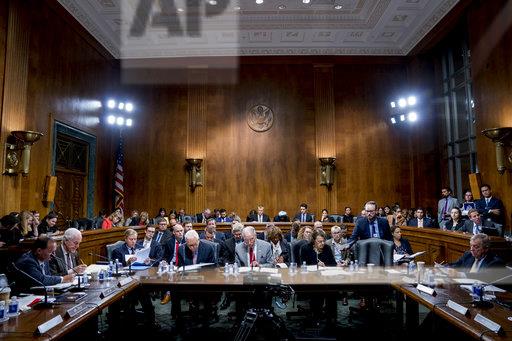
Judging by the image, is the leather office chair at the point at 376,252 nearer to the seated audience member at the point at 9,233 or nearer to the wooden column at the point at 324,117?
the seated audience member at the point at 9,233

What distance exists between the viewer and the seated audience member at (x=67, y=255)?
4.50 meters

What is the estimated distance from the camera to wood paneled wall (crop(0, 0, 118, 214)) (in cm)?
743

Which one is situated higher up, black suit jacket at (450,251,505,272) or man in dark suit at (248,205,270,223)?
man in dark suit at (248,205,270,223)

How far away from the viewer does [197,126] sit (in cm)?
1245

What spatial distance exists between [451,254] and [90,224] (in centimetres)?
712

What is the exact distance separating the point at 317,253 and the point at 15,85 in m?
6.52

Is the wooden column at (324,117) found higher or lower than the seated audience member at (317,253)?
higher

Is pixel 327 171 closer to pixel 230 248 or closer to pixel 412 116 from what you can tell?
pixel 412 116

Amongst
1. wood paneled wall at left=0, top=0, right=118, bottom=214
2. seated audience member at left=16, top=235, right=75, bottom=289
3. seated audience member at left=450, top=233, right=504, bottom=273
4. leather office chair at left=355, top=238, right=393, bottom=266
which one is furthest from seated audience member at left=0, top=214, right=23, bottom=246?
seated audience member at left=450, top=233, right=504, bottom=273

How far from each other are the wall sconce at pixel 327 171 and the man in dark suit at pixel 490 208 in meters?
4.72

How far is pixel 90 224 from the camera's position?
8.51m

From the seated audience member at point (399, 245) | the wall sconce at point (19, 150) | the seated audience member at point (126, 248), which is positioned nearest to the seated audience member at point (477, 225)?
the seated audience member at point (399, 245)

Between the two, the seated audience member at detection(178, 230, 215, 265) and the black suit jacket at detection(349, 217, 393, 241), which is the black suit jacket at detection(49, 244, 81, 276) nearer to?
the seated audience member at detection(178, 230, 215, 265)

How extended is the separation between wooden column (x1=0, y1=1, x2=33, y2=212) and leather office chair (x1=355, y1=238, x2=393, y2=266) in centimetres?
623
